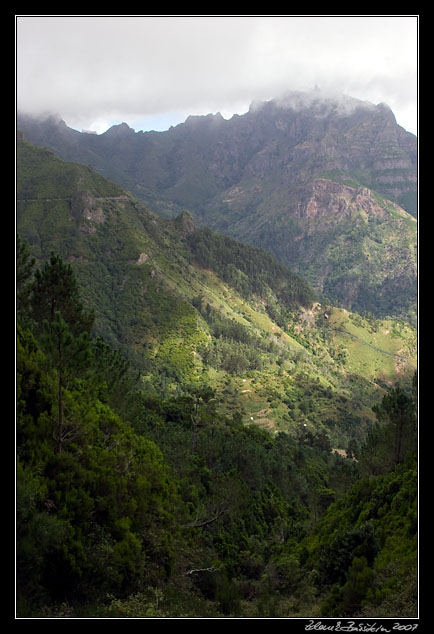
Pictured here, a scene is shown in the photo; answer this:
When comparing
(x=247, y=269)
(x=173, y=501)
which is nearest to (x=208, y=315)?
(x=247, y=269)

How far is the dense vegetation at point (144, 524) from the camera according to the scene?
14.0 metres

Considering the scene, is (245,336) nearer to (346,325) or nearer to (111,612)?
(346,325)

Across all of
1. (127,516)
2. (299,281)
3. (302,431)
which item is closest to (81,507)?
(127,516)

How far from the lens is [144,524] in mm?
19172

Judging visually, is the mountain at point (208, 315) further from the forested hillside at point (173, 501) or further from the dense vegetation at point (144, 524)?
the dense vegetation at point (144, 524)

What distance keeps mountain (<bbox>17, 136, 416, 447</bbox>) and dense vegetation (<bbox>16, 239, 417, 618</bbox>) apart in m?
60.2

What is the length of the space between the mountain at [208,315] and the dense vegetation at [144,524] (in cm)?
6024

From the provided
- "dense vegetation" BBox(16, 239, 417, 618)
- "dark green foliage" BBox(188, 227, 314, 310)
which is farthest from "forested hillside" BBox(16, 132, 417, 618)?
"dark green foliage" BBox(188, 227, 314, 310)

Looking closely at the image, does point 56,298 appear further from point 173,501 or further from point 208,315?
point 208,315

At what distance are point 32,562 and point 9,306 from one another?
25.5 ft

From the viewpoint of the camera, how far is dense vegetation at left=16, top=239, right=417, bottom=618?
13984mm

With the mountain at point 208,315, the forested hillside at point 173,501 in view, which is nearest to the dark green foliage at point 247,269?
the mountain at point 208,315

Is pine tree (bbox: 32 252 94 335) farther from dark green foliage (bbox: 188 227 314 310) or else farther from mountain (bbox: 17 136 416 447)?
dark green foliage (bbox: 188 227 314 310)

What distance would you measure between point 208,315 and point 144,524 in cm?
10898
